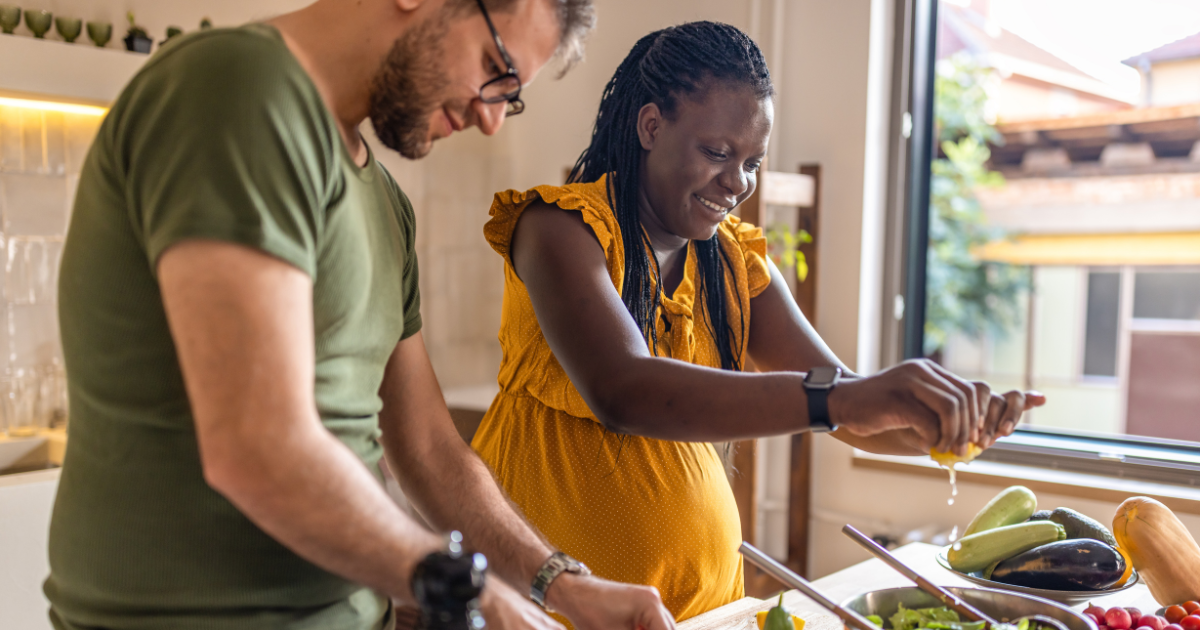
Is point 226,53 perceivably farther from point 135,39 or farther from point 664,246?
point 135,39

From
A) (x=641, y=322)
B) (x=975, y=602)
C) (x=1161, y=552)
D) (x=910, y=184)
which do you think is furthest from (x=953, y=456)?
(x=910, y=184)

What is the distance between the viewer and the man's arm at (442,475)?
1.04 m

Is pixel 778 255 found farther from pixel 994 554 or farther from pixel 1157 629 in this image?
pixel 1157 629

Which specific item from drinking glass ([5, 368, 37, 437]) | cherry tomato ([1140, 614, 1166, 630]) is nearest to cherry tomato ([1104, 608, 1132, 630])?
cherry tomato ([1140, 614, 1166, 630])

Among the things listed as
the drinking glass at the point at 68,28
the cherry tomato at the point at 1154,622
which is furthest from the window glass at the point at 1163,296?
the drinking glass at the point at 68,28

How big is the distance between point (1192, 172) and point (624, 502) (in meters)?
2.32

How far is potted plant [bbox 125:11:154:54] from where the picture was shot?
258 centimetres

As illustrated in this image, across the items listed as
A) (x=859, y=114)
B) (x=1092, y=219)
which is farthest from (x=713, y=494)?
(x=1092, y=219)

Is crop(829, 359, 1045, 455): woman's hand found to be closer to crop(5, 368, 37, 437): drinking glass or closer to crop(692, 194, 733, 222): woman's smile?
crop(692, 194, 733, 222): woman's smile

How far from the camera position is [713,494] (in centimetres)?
137

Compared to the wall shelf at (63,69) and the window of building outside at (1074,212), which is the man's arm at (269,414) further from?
the window of building outside at (1074,212)

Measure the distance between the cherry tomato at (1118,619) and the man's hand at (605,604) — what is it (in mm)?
610

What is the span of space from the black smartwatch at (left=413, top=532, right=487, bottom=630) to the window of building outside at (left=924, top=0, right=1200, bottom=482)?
2.24 m

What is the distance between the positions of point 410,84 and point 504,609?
18.4 inches
